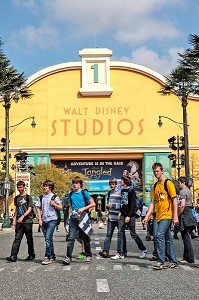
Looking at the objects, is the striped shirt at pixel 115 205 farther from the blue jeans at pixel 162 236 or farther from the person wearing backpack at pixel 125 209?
the blue jeans at pixel 162 236

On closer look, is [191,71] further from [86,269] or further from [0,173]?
[0,173]

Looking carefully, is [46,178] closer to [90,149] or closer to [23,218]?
[90,149]

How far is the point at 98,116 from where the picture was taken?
65938 millimetres

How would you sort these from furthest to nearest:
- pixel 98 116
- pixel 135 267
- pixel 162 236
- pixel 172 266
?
pixel 98 116, pixel 135 267, pixel 172 266, pixel 162 236

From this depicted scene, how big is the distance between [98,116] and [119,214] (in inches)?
2155

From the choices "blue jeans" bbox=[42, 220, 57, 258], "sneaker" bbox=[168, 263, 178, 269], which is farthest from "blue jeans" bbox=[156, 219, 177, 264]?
"blue jeans" bbox=[42, 220, 57, 258]

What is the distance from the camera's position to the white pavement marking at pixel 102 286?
7.16 meters

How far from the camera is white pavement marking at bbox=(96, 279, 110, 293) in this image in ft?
23.5

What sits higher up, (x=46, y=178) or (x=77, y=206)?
(x=46, y=178)

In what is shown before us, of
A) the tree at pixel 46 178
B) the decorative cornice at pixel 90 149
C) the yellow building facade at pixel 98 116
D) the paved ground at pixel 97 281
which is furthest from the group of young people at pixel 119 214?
the yellow building facade at pixel 98 116

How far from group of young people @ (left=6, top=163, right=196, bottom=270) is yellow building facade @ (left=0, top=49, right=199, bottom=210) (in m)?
53.2

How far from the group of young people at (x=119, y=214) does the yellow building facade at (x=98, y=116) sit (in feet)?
174

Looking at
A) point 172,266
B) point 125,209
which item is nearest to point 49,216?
point 125,209

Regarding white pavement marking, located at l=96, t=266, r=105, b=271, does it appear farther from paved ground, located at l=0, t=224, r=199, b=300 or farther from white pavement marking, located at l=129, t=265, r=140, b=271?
white pavement marking, located at l=129, t=265, r=140, b=271
